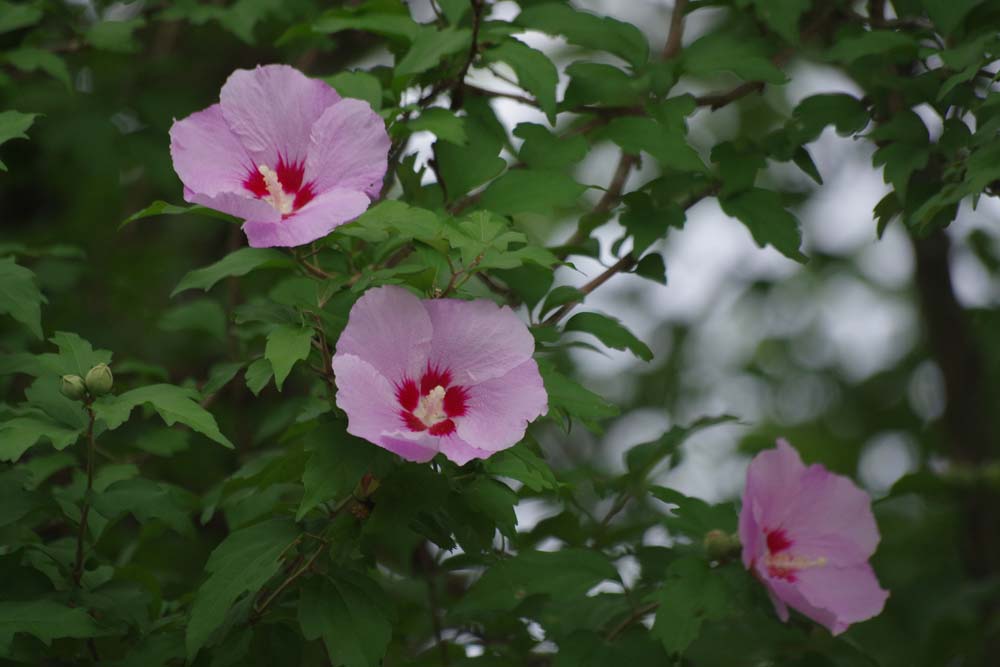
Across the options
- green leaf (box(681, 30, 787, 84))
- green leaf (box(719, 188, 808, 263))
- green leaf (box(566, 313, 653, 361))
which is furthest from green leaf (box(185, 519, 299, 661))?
green leaf (box(681, 30, 787, 84))

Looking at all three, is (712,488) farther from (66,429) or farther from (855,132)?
(66,429)

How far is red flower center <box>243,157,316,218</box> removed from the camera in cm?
134

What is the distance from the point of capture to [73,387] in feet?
4.25

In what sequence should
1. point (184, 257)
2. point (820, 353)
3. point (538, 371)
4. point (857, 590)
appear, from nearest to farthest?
point (538, 371) → point (857, 590) → point (184, 257) → point (820, 353)

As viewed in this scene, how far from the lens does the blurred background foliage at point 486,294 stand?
1.41 meters

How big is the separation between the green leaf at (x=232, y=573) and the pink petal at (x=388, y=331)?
0.24 m

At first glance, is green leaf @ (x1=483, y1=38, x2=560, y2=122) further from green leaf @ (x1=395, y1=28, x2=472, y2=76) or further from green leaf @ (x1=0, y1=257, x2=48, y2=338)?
green leaf @ (x1=0, y1=257, x2=48, y2=338)

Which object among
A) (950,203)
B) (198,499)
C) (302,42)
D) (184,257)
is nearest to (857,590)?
(950,203)

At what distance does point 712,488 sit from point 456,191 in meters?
2.60

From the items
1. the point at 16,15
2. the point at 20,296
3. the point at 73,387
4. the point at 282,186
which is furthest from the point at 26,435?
the point at 16,15

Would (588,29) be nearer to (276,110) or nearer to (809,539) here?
(276,110)

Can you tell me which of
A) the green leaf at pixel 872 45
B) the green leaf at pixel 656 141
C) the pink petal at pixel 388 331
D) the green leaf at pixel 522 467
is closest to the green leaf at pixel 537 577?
the green leaf at pixel 522 467

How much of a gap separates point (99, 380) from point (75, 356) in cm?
9

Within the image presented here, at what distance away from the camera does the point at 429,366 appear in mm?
1310
